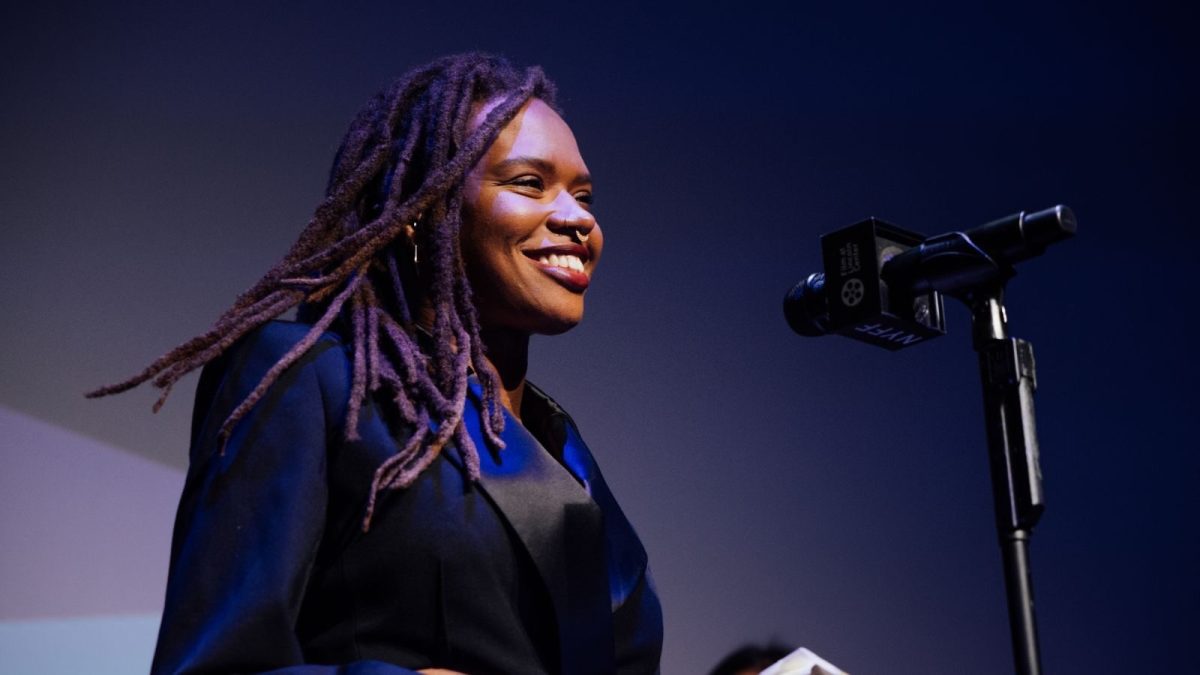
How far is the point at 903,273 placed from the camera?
4.33 ft

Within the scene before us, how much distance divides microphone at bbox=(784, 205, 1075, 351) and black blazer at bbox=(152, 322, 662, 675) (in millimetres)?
377

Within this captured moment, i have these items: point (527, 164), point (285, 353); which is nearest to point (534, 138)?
point (527, 164)

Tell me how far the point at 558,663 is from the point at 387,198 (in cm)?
61

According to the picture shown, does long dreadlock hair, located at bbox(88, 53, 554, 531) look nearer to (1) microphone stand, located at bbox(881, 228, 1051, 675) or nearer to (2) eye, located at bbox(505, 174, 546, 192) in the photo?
(2) eye, located at bbox(505, 174, 546, 192)

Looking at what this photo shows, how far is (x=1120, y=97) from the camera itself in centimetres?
315

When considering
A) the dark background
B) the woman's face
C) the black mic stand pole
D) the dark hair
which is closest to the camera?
the black mic stand pole

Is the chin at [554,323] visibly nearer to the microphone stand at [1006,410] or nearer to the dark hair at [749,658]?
the microphone stand at [1006,410]

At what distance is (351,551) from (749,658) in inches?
53.4

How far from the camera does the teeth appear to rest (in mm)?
1613

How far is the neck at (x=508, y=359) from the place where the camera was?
1.64 m

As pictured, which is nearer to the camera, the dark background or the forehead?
the forehead

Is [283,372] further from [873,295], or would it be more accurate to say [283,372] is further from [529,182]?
[873,295]

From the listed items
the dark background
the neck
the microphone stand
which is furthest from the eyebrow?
the dark background

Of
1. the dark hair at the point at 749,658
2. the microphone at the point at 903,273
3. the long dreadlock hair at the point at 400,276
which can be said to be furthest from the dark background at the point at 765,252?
the microphone at the point at 903,273
